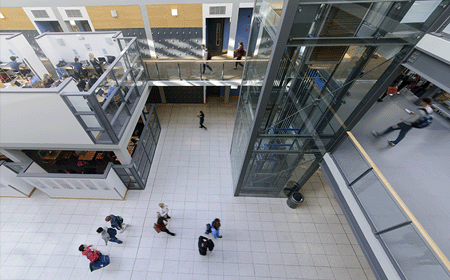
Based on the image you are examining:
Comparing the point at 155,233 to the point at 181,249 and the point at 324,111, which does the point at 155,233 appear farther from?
the point at 324,111

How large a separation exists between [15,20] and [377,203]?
584 inches

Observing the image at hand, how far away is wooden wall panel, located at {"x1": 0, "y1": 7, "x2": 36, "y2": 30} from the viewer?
7.89m

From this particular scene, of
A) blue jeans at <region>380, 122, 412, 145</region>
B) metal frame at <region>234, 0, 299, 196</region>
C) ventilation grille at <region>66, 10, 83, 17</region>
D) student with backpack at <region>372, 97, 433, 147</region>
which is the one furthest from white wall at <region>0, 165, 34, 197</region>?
blue jeans at <region>380, 122, 412, 145</region>

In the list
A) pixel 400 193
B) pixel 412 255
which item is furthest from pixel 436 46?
pixel 412 255

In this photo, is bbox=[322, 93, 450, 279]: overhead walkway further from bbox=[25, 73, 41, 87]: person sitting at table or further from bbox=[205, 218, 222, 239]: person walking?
bbox=[25, 73, 41, 87]: person sitting at table

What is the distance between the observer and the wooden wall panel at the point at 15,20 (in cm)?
789

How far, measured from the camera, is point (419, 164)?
4.36 m

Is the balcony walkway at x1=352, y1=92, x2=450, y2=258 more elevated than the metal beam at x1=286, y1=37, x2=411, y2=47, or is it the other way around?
the metal beam at x1=286, y1=37, x2=411, y2=47

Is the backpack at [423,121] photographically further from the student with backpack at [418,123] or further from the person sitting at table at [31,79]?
the person sitting at table at [31,79]

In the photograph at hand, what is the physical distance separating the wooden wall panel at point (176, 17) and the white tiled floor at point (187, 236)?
648cm

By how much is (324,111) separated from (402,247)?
2.98 meters

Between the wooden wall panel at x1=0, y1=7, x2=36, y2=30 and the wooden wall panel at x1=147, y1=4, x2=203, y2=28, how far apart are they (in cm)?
559

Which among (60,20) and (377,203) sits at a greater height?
(60,20)

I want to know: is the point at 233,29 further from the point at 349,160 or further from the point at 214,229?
the point at 214,229
